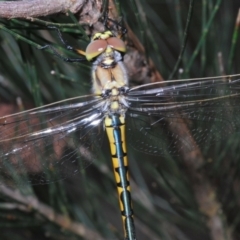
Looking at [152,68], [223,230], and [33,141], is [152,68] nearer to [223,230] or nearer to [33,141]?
[33,141]

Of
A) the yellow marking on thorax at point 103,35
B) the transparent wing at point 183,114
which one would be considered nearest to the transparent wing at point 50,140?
the transparent wing at point 183,114

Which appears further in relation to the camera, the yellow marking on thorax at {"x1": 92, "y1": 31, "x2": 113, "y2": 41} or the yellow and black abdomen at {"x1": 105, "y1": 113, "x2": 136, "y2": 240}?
the yellow and black abdomen at {"x1": 105, "y1": 113, "x2": 136, "y2": 240}

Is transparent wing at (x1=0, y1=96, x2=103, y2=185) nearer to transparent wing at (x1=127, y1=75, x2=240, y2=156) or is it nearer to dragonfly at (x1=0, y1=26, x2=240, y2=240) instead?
dragonfly at (x1=0, y1=26, x2=240, y2=240)

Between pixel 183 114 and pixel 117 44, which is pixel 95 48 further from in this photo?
pixel 183 114

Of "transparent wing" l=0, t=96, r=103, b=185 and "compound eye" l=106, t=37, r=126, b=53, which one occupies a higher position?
"compound eye" l=106, t=37, r=126, b=53

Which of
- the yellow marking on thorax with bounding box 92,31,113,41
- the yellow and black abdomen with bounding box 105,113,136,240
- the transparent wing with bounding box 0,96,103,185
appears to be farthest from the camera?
the yellow and black abdomen with bounding box 105,113,136,240

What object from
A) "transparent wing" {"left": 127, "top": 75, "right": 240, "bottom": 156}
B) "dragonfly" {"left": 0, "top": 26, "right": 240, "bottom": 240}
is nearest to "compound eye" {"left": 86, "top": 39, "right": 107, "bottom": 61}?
"dragonfly" {"left": 0, "top": 26, "right": 240, "bottom": 240}

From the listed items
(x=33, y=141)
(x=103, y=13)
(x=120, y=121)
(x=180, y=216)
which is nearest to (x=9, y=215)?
(x=33, y=141)

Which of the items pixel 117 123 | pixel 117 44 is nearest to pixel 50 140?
pixel 117 123
